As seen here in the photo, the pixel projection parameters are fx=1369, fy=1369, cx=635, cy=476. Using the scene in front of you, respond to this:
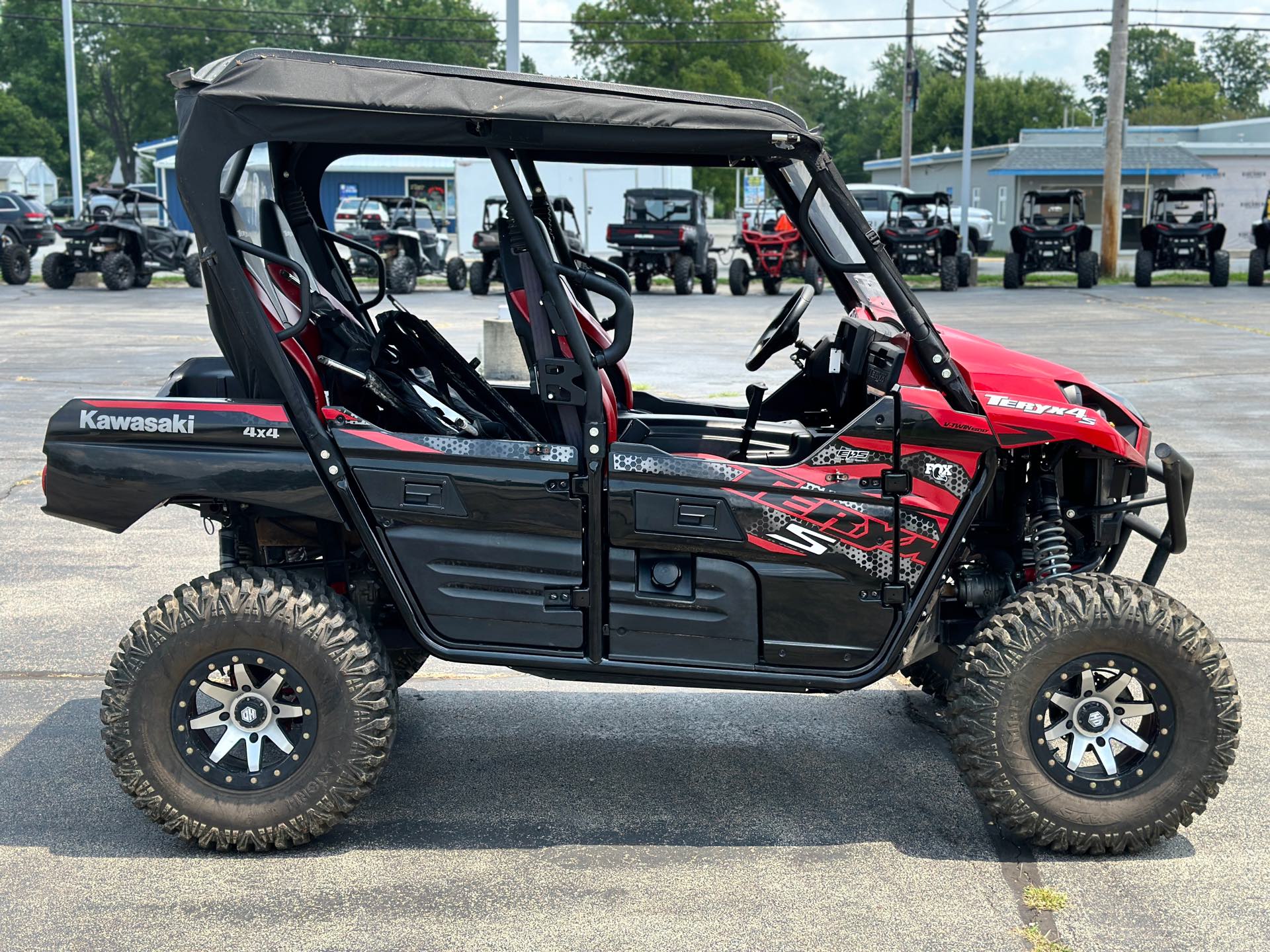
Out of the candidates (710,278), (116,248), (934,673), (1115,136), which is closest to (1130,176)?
(1115,136)

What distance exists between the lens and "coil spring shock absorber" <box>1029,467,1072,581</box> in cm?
414

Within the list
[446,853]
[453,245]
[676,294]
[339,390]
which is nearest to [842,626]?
[446,853]

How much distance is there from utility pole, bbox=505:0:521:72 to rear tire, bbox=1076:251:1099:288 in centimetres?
1678

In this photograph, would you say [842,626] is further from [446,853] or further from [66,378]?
[66,378]

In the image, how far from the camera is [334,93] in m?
3.68

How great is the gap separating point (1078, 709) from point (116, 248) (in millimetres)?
25450

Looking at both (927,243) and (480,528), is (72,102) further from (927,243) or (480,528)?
(480,528)

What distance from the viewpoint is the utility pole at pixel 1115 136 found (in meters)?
29.8

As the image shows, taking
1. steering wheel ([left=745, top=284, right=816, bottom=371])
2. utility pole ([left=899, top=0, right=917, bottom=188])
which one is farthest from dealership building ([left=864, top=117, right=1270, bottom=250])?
steering wheel ([left=745, top=284, right=816, bottom=371])

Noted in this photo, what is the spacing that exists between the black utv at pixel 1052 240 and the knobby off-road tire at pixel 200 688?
84.3 ft

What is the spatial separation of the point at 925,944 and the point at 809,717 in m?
1.68

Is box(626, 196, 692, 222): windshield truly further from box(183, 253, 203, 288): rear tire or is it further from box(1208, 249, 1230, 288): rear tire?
box(1208, 249, 1230, 288): rear tire

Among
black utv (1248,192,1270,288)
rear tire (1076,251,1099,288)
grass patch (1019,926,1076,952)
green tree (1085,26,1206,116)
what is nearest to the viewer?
grass patch (1019,926,1076,952)

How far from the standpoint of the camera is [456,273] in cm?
2666
